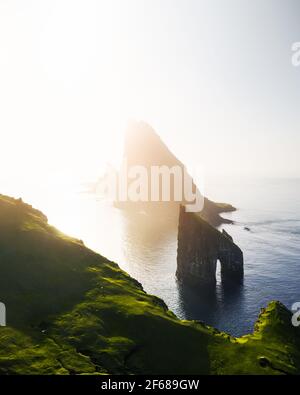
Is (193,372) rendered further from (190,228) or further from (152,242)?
(152,242)

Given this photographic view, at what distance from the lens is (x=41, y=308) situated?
43188 mm

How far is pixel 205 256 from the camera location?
100m

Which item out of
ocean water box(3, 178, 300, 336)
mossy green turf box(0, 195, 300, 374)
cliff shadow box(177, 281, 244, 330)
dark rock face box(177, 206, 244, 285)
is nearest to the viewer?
mossy green turf box(0, 195, 300, 374)

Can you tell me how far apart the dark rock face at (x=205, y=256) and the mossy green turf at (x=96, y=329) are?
41428 millimetres

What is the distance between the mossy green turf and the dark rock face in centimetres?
4143

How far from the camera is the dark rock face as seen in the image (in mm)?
99812

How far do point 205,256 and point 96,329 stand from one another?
63.0 meters

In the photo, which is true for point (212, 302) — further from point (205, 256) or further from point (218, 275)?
point (218, 275)

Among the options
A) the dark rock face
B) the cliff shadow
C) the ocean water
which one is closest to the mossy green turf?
the cliff shadow

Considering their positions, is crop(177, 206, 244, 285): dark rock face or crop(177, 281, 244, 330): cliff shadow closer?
crop(177, 281, 244, 330): cliff shadow

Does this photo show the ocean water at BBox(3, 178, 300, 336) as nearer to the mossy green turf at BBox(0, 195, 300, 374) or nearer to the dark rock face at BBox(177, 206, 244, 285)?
the dark rock face at BBox(177, 206, 244, 285)

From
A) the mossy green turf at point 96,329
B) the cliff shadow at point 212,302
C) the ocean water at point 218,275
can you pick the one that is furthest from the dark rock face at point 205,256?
the mossy green turf at point 96,329
